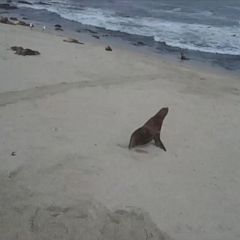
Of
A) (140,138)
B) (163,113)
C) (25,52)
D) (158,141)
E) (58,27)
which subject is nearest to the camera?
(140,138)

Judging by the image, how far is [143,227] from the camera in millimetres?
5371

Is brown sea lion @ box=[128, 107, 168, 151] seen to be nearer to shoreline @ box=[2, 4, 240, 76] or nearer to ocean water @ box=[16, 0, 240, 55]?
shoreline @ box=[2, 4, 240, 76]

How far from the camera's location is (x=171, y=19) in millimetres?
30734

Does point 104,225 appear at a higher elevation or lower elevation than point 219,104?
higher

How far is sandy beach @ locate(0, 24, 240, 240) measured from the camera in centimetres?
543

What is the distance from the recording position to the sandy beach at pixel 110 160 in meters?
5.43

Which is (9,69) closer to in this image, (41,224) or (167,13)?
(41,224)

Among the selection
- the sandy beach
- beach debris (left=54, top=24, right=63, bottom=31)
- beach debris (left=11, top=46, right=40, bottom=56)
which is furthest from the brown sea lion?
beach debris (left=54, top=24, right=63, bottom=31)

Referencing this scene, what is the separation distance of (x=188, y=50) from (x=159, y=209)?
50.8 ft

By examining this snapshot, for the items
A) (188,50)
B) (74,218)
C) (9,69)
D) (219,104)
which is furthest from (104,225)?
(188,50)

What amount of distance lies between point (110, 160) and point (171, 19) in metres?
24.9

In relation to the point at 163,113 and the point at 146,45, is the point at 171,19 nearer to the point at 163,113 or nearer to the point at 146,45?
the point at 146,45

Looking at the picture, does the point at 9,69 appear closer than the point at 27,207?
No

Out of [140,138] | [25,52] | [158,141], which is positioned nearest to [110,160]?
[140,138]
